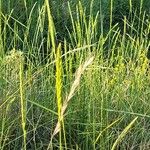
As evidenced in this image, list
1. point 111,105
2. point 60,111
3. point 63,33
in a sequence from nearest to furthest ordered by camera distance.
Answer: point 60,111 → point 111,105 → point 63,33

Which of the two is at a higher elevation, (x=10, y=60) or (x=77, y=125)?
(x=10, y=60)

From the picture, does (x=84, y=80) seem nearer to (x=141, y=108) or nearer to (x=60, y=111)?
(x=141, y=108)

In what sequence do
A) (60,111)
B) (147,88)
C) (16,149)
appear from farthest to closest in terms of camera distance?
(147,88) → (16,149) → (60,111)

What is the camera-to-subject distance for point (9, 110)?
1.72 m

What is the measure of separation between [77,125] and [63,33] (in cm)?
153

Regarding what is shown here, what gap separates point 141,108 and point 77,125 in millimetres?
295

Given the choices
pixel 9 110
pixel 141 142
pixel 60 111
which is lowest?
pixel 141 142

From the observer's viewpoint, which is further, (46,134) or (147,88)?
(147,88)

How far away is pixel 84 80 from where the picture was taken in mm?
1905

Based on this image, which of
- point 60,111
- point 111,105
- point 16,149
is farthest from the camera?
point 111,105

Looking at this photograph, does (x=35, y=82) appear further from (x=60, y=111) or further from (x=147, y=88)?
(x=60, y=111)

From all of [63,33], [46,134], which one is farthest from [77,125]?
[63,33]

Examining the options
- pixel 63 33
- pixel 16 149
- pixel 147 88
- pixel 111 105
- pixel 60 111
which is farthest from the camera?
pixel 63 33

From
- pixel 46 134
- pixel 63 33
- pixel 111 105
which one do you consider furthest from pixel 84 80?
pixel 63 33
